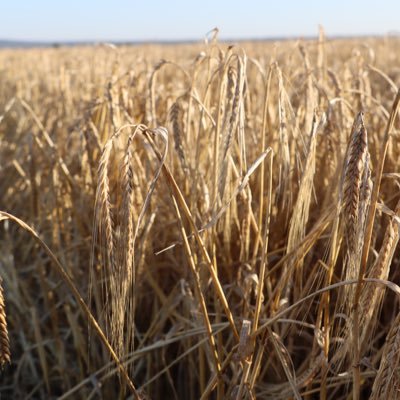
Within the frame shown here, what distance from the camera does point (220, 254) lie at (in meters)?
1.22

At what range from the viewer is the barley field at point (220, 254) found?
0.81 m

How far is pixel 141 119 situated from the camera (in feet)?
4.62

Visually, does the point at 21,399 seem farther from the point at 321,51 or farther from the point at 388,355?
the point at 321,51

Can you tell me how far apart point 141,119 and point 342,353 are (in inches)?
31.8

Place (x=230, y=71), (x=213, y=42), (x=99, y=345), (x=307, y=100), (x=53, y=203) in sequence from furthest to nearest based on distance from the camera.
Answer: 1. (x=53, y=203)
2. (x=99, y=345)
3. (x=307, y=100)
4. (x=213, y=42)
5. (x=230, y=71)

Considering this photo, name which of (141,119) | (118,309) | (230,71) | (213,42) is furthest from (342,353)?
(141,119)

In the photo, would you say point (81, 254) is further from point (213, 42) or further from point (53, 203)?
point (213, 42)

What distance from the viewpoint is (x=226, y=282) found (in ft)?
4.10

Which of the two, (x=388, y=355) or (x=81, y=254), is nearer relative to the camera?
(x=388, y=355)

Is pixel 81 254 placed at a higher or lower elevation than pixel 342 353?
lower

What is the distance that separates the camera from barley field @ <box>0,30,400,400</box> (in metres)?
0.81

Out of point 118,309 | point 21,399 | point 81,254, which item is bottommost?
point 21,399

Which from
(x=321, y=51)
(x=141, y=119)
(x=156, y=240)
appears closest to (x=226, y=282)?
(x=156, y=240)

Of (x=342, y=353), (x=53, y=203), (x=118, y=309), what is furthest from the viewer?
(x=53, y=203)
